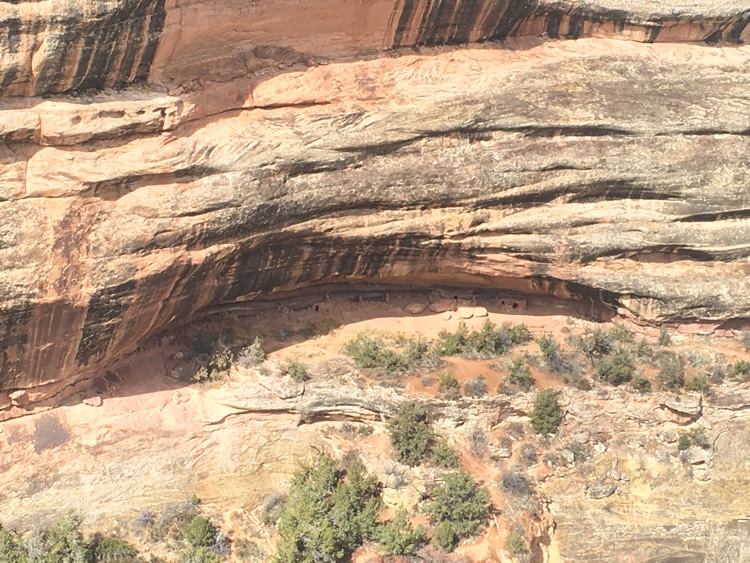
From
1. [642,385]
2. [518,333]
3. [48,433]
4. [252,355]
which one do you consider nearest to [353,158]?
[252,355]

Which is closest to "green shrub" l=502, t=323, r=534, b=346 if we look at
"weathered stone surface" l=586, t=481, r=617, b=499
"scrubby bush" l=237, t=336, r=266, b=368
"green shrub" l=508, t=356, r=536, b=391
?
"green shrub" l=508, t=356, r=536, b=391

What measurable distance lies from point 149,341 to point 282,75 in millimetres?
7304

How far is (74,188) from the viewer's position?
14.5 meters

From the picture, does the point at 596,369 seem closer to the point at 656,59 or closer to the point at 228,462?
the point at 656,59

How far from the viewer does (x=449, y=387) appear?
59.1ft

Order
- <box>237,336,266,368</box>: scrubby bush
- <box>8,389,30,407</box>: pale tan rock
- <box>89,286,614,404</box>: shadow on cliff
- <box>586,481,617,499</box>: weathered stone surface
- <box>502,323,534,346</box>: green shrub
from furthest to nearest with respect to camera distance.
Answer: <box>502,323,534,346</box>: green shrub
<box>237,336,266,368</box>: scrubby bush
<box>89,286,614,404</box>: shadow on cliff
<box>586,481,617,499</box>: weathered stone surface
<box>8,389,30,407</box>: pale tan rock

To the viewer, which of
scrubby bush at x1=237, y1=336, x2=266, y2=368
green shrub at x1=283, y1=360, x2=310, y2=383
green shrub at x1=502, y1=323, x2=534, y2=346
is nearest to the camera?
green shrub at x1=283, y1=360, x2=310, y2=383

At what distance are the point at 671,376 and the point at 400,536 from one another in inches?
306

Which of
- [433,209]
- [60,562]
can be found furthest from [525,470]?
[60,562]

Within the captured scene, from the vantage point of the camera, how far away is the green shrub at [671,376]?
18.2 metres

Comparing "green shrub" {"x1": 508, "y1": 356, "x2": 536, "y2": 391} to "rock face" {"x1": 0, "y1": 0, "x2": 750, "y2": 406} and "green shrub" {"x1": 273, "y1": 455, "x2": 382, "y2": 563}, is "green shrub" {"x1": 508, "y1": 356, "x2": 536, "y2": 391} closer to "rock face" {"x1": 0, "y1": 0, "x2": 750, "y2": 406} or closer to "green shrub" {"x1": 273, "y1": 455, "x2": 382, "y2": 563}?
"rock face" {"x1": 0, "y1": 0, "x2": 750, "y2": 406}

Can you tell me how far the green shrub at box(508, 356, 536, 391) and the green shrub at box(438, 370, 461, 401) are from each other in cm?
141

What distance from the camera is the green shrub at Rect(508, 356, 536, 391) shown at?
18267 mm

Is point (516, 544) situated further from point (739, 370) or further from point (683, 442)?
point (739, 370)
